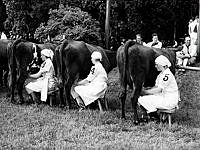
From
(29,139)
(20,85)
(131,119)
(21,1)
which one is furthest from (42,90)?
(21,1)

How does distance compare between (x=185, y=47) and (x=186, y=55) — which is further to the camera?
(x=185, y=47)

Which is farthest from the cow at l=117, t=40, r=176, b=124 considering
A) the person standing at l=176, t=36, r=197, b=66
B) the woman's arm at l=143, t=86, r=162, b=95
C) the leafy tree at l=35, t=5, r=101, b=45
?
the leafy tree at l=35, t=5, r=101, b=45

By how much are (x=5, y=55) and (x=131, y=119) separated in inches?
191

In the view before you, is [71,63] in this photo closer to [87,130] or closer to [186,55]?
[87,130]

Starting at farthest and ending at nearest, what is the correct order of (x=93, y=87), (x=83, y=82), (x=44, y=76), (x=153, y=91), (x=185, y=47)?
(x=185, y=47) < (x=44, y=76) < (x=83, y=82) < (x=93, y=87) < (x=153, y=91)

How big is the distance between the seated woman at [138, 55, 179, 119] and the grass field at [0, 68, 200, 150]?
17.2 inches

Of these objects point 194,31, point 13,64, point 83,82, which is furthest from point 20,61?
point 194,31

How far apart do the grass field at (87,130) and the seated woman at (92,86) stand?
1.16 feet

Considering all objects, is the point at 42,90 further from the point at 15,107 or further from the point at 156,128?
the point at 156,128

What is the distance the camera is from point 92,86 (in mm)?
10297

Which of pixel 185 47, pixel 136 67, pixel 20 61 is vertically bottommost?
pixel 185 47

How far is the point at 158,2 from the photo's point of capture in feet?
70.0

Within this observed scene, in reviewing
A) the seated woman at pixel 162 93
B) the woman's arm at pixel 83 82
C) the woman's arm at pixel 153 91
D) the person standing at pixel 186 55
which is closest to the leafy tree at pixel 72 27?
the person standing at pixel 186 55

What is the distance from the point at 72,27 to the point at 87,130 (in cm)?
798
